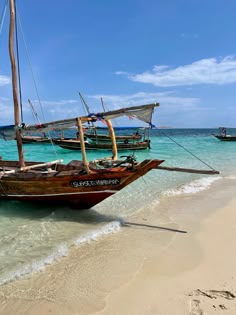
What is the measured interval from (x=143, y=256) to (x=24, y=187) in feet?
15.6

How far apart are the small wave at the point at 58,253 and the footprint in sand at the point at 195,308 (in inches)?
107

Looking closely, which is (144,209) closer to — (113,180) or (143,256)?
(113,180)

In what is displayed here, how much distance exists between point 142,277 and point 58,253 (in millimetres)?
1946

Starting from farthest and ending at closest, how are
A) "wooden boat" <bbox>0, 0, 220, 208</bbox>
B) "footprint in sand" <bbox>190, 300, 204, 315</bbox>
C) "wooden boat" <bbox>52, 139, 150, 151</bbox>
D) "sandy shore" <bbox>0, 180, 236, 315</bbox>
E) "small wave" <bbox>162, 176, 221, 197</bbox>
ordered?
1. "wooden boat" <bbox>52, 139, 150, 151</bbox>
2. "small wave" <bbox>162, 176, 221, 197</bbox>
3. "wooden boat" <bbox>0, 0, 220, 208</bbox>
4. "sandy shore" <bbox>0, 180, 236, 315</bbox>
5. "footprint in sand" <bbox>190, 300, 204, 315</bbox>

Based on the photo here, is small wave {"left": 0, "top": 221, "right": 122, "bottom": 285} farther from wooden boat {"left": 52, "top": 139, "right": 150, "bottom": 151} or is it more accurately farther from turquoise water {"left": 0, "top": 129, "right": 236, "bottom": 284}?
wooden boat {"left": 52, "top": 139, "right": 150, "bottom": 151}

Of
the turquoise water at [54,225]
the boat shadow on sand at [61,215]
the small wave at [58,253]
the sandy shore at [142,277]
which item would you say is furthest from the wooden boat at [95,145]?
the sandy shore at [142,277]

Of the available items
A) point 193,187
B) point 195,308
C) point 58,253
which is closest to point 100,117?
point 58,253

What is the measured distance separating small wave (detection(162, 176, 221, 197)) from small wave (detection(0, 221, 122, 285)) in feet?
13.8

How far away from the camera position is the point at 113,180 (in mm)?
8586

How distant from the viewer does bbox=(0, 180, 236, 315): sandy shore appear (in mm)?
4438

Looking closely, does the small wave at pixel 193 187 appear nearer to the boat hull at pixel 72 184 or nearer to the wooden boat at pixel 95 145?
the boat hull at pixel 72 184

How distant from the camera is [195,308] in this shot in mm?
4219

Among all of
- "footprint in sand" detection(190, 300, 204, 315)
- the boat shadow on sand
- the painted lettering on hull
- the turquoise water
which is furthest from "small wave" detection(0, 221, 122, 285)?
"footprint in sand" detection(190, 300, 204, 315)

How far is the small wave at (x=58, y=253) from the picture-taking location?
5.60 metres
